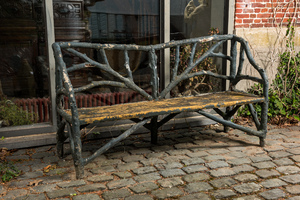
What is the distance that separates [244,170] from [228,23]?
7.72ft

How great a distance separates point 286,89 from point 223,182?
296 centimetres

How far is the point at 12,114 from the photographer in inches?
165

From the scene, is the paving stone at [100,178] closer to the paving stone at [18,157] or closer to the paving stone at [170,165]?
the paving stone at [170,165]

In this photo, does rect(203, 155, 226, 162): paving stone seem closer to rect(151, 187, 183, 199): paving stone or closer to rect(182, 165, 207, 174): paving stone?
rect(182, 165, 207, 174): paving stone

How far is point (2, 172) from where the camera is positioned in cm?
342

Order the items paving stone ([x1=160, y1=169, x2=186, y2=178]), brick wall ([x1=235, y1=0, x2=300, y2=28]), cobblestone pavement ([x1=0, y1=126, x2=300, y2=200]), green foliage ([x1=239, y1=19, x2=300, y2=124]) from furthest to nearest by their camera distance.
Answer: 1. green foliage ([x1=239, y1=19, x2=300, y2=124])
2. brick wall ([x1=235, y1=0, x2=300, y2=28])
3. paving stone ([x1=160, y1=169, x2=186, y2=178])
4. cobblestone pavement ([x1=0, y1=126, x2=300, y2=200])

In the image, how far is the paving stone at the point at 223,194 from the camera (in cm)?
292

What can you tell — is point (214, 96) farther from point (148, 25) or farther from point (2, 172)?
point (2, 172)

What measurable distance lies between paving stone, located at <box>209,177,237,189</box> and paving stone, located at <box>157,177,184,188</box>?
29 centimetres

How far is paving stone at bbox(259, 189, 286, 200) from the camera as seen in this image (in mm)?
2901

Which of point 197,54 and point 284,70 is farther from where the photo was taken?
point 284,70

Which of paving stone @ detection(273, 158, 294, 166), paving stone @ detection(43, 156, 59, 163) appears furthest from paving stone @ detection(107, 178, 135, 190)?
paving stone @ detection(273, 158, 294, 166)

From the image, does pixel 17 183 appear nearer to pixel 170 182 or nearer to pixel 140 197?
pixel 140 197

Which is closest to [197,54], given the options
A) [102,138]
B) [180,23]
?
[180,23]
